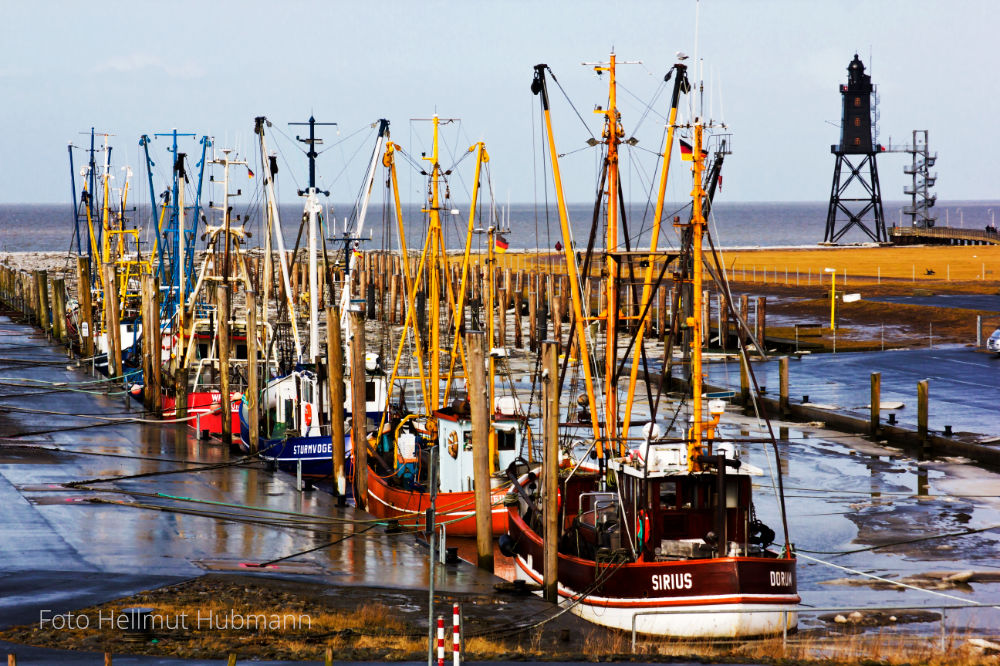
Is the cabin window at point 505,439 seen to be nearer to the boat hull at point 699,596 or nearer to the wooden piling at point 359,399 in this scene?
the wooden piling at point 359,399

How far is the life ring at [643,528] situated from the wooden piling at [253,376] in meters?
14.9

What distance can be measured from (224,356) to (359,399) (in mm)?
9548

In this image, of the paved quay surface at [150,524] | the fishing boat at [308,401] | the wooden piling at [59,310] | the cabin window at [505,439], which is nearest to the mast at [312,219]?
the fishing boat at [308,401]

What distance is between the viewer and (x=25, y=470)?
32.1 m

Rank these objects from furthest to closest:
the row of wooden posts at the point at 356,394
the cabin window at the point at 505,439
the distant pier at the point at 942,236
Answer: the distant pier at the point at 942,236 → the cabin window at the point at 505,439 → the row of wooden posts at the point at 356,394

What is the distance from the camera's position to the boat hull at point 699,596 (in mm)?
18891

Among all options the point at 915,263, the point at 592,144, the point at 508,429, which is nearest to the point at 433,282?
the point at 508,429

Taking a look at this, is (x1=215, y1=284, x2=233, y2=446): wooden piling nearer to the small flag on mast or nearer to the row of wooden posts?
the row of wooden posts

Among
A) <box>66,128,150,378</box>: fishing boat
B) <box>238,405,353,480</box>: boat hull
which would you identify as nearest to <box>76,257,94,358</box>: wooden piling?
<box>66,128,150,378</box>: fishing boat

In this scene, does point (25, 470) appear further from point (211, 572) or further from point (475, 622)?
point (475, 622)

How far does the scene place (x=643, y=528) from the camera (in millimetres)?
20156

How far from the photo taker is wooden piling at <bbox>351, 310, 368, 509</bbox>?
27.6 meters

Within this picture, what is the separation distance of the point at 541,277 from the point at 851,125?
69.5 m

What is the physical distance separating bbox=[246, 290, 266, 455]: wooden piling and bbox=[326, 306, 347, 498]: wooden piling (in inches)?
166
